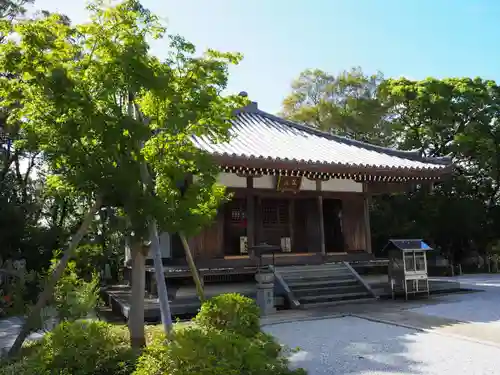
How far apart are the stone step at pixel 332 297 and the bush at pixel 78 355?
5.71 meters

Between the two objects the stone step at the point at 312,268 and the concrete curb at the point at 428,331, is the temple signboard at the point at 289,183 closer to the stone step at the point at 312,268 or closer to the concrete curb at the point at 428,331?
the stone step at the point at 312,268

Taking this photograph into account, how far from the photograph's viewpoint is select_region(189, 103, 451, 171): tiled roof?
10.2 m

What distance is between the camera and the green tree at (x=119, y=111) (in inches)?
178

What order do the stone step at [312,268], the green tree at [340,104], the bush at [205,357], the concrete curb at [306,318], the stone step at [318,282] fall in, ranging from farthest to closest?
the green tree at [340,104], the stone step at [312,268], the stone step at [318,282], the concrete curb at [306,318], the bush at [205,357]

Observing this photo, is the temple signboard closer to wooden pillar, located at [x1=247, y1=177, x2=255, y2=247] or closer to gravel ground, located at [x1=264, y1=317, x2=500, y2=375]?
wooden pillar, located at [x1=247, y1=177, x2=255, y2=247]

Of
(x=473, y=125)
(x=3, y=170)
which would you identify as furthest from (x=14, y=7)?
(x=473, y=125)

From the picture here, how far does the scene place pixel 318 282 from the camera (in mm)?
10383

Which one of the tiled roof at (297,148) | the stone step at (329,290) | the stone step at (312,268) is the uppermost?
the tiled roof at (297,148)

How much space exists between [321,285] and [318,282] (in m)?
0.11

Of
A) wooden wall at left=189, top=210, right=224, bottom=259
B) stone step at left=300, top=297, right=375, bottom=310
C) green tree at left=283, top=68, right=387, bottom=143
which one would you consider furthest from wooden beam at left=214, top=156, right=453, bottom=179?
green tree at left=283, top=68, right=387, bottom=143

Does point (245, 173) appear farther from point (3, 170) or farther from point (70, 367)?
point (3, 170)

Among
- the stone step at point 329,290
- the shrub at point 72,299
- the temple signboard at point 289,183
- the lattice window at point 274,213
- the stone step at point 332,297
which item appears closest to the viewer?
the shrub at point 72,299

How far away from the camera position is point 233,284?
10.9 m

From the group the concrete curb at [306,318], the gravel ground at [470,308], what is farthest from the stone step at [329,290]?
the gravel ground at [470,308]
